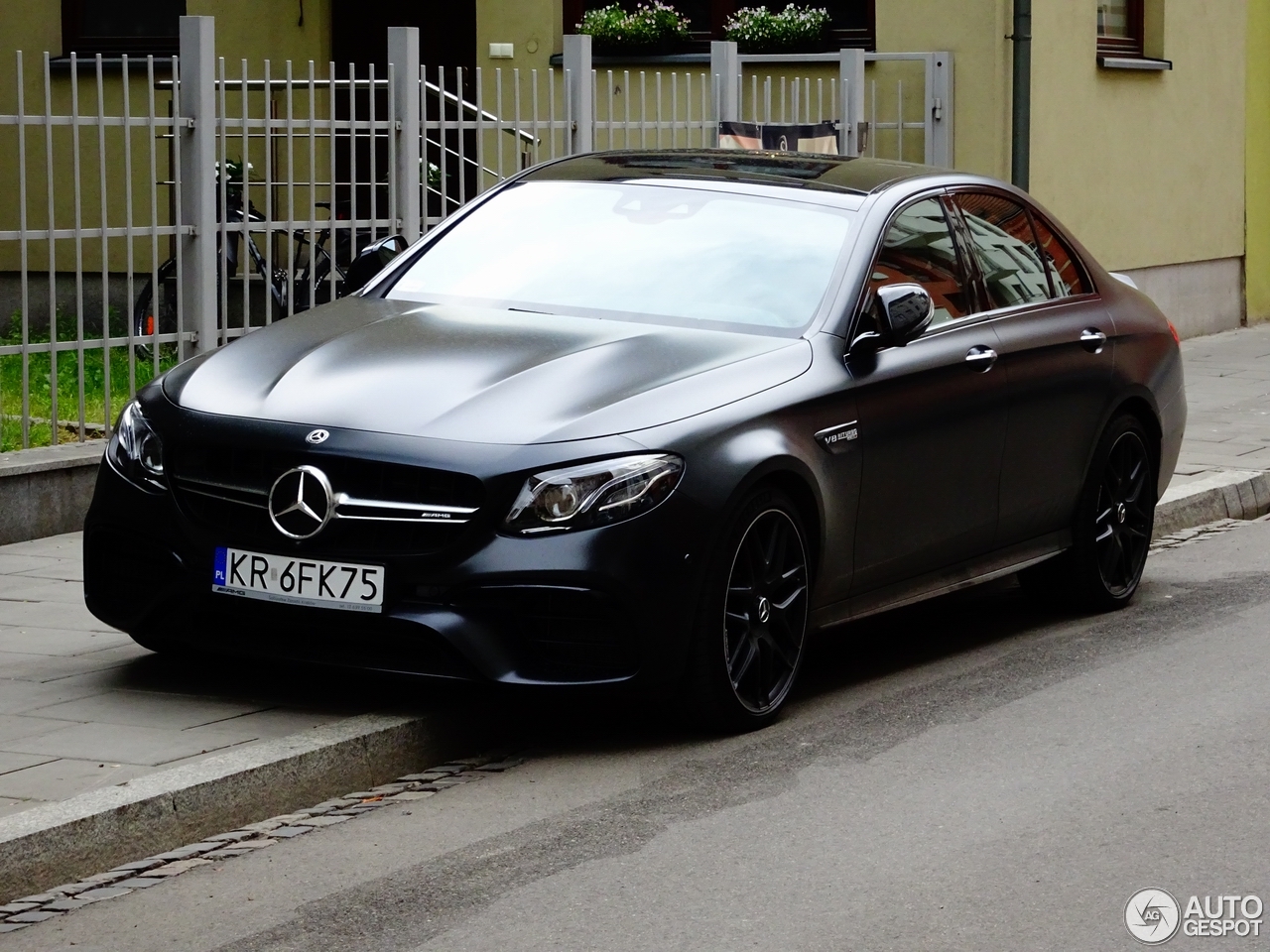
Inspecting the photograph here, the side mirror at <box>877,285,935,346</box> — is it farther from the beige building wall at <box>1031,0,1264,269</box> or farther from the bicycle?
the beige building wall at <box>1031,0,1264,269</box>

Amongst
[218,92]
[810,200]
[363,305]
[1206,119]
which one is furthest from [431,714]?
[1206,119]

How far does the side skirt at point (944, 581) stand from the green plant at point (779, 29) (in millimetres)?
9570

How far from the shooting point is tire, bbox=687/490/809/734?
589cm

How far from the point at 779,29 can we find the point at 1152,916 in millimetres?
12938

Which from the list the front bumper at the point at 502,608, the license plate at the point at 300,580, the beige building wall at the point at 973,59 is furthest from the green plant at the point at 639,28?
the license plate at the point at 300,580

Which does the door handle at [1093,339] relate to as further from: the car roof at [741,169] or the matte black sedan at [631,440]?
the car roof at [741,169]

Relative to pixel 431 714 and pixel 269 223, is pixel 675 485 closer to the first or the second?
pixel 431 714

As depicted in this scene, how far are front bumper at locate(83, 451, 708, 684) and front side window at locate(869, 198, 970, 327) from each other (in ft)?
5.07

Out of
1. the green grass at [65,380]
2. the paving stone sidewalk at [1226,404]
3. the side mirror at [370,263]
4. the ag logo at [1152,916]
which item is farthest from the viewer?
the paving stone sidewalk at [1226,404]

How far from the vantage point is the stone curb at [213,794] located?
15.8ft

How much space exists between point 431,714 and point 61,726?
0.97 m

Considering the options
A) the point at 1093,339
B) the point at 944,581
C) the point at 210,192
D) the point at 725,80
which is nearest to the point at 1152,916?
the point at 944,581

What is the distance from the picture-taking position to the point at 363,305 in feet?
22.7

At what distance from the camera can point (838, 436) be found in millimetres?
6332
